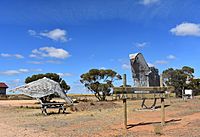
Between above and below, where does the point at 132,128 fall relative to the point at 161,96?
below

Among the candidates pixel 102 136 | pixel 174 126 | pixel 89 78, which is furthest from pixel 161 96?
pixel 89 78

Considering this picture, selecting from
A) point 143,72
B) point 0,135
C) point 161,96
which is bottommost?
point 0,135

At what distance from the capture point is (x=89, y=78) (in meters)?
54.9

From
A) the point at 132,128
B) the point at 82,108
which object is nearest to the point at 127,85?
the point at 132,128

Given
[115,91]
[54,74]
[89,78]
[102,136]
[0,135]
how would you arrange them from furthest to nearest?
1. [54,74]
2. [89,78]
3. [115,91]
4. [0,135]
5. [102,136]

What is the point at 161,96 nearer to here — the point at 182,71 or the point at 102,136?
the point at 102,136

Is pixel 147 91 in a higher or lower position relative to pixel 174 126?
higher

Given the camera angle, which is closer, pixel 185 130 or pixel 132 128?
pixel 185 130

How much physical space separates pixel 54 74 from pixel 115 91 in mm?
52900

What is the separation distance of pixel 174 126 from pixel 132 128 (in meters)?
1.77

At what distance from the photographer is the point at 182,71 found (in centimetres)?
6769

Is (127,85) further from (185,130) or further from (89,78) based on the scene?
(89,78)

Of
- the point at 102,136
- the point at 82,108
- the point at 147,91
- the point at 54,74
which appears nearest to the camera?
the point at 102,136

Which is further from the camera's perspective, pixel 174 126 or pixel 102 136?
pixel 174 126
